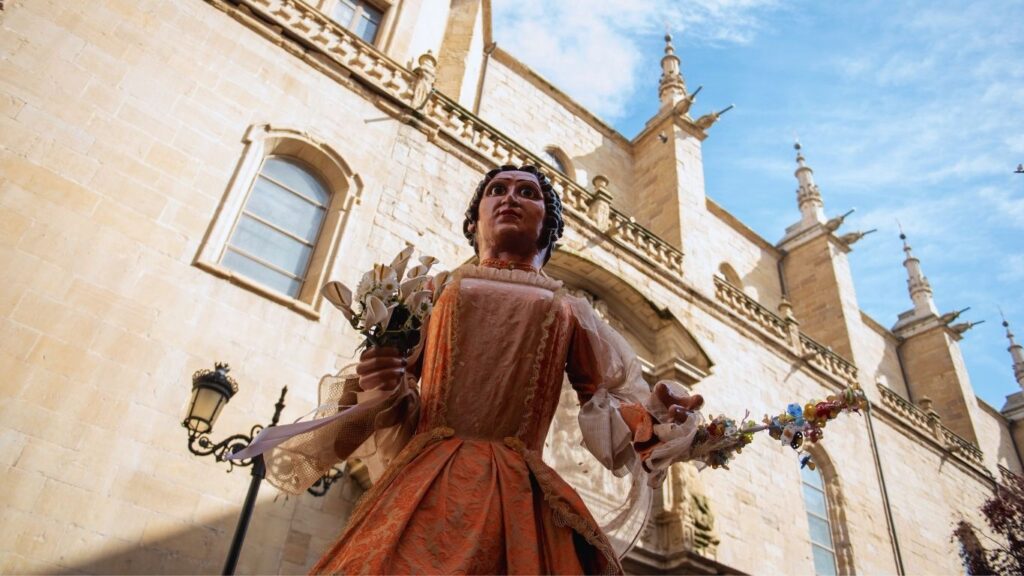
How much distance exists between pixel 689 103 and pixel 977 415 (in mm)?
13827

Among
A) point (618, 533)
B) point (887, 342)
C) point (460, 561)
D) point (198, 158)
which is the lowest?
point (460, 561)

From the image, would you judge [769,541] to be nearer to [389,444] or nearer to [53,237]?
[389,444]

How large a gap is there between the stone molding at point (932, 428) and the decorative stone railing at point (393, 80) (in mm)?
9469

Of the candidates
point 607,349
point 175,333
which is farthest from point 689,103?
point 607,349

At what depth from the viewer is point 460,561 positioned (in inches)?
69.4

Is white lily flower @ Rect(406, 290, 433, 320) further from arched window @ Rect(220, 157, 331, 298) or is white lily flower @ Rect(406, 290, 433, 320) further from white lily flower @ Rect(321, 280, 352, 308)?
arched window @ Rect(220, 157, 331, 298)

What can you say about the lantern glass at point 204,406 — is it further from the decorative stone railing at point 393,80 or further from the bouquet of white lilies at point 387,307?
the decorative stone railing at point 393,80

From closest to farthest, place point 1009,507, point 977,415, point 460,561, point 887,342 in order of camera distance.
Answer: point 460,561, point 1009,507, point 977,415, point 887,342

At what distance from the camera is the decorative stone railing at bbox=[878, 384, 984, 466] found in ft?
52.6

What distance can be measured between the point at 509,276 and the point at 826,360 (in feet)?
45.6

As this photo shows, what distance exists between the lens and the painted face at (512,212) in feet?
9.33

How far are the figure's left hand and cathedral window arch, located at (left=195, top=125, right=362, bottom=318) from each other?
196 inches

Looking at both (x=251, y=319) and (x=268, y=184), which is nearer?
(x=251, y=319)

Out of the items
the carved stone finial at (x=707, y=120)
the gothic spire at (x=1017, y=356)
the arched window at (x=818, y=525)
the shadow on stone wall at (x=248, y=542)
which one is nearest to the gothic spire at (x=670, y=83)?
the carved stone finial at (x=707, y=120)
